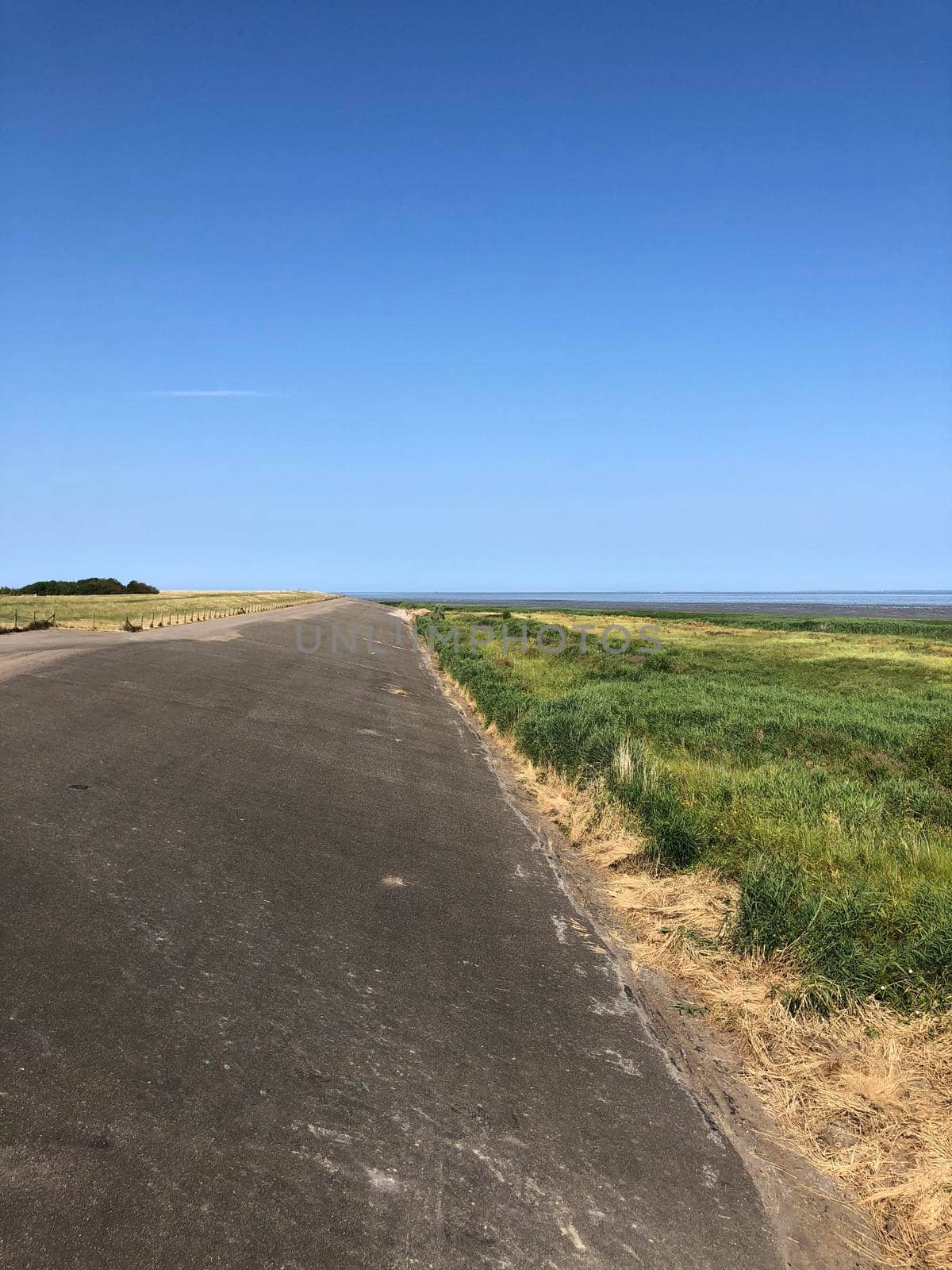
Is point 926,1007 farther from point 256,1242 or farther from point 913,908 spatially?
point 256,1242

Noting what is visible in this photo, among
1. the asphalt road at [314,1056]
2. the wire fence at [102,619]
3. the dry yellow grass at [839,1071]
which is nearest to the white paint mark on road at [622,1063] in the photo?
the asphalt road at [314,1056]

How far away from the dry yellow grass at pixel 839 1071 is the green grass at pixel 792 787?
29 cm

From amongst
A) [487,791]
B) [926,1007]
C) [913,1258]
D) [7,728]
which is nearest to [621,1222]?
[913,1258]

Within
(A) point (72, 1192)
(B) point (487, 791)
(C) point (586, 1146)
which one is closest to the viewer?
(A) point (72, 1192)

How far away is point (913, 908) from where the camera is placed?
6535mm

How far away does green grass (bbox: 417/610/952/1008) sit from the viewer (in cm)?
610

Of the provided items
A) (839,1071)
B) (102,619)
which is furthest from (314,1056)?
(102,619)

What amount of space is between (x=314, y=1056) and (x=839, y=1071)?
3.13 metres

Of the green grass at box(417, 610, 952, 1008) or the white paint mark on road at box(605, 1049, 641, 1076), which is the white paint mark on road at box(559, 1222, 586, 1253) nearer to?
the white paint mark on road at box(605, 1049, 641, 1076)

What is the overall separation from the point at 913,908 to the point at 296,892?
514cm

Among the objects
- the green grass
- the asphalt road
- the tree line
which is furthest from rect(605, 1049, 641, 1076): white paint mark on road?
the tree line

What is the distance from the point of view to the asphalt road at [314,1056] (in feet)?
10.7

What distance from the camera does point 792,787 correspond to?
35.7ft

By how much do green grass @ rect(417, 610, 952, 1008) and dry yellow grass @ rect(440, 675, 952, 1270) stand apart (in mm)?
288
